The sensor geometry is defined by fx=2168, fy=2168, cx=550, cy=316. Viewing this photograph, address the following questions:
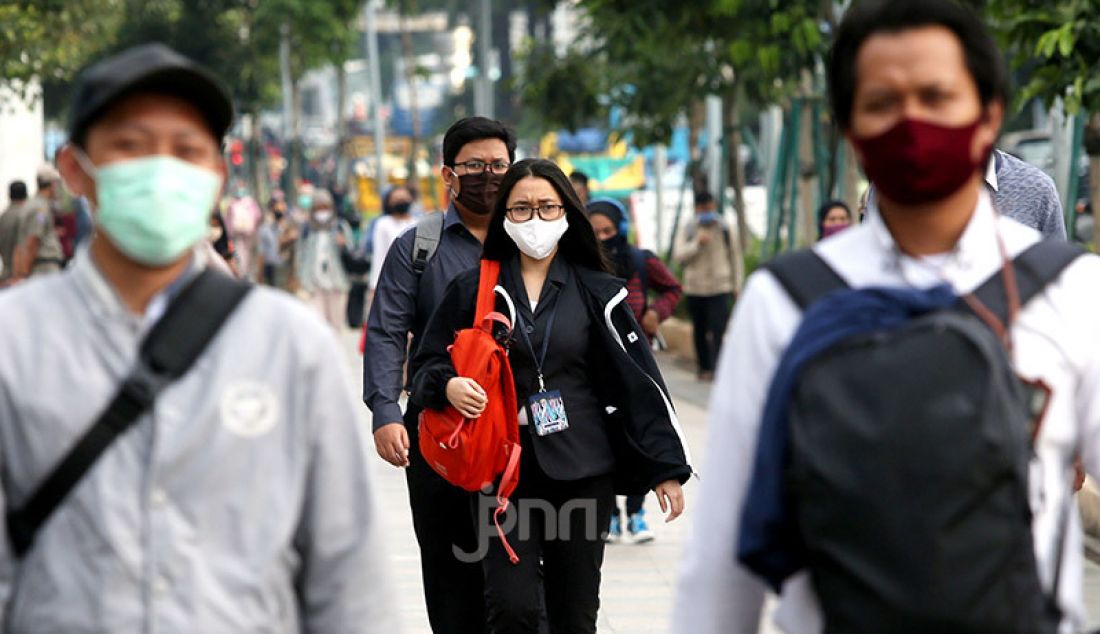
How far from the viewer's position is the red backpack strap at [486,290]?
614cm

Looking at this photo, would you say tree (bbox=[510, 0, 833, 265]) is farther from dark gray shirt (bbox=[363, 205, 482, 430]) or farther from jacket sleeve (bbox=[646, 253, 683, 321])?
dark gray shirt (bbox=[363, 205, 482, 430])

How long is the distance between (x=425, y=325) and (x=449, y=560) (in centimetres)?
77

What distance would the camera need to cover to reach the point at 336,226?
847 inches

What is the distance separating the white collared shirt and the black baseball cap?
823 millimetres

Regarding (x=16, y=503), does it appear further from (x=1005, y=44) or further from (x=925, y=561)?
(x=1005, y=44)

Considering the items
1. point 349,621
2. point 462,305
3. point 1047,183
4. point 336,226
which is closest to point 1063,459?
point 349,621

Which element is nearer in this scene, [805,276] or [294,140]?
[805,276]

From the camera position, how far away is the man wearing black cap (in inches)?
115

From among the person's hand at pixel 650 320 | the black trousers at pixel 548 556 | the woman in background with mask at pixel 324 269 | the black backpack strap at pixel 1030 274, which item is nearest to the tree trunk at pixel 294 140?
the woman in background with mask at pixel 324 269

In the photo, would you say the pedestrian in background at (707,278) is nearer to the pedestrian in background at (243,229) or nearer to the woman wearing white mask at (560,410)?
the woman wearing white mask at (560,410)

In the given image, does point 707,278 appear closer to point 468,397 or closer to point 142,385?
point 468,397

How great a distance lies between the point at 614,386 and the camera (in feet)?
19.9

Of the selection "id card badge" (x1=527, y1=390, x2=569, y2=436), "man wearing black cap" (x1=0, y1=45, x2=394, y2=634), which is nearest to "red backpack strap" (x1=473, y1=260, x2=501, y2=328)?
"id card badge" (x1=527, y1=390, x2=569, y2=436)

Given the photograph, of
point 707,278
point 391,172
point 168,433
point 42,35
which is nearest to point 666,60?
point 707,278
